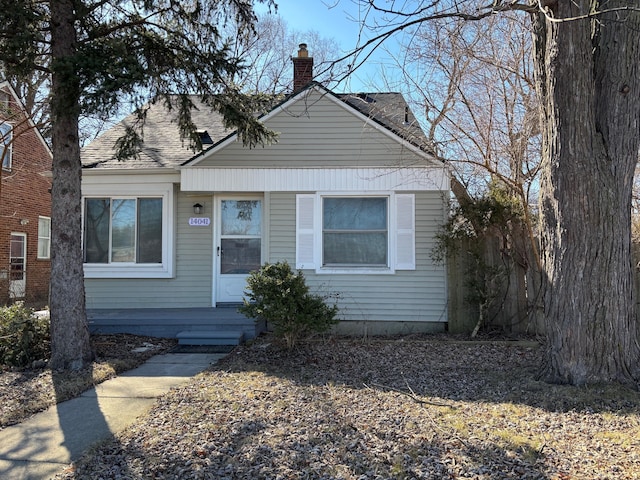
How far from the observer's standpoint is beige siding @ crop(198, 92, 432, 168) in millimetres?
8367

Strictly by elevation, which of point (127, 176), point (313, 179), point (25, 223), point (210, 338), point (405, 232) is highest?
point (127, 176)

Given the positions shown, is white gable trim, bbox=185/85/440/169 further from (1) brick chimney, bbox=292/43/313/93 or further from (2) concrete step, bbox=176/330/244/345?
(2) concrete step, bbox=176/330/244/345

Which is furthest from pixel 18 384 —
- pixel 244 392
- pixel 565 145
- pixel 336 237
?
pixel 565 145

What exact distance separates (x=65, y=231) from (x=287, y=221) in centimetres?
378

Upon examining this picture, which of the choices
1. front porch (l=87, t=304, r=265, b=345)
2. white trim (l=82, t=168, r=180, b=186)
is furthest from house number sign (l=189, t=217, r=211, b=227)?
front porch (l=87, t=304, r=265, b=345)

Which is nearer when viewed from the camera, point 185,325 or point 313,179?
point 185,325

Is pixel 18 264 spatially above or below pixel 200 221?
below

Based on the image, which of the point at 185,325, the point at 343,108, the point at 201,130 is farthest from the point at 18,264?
the point at 343,108

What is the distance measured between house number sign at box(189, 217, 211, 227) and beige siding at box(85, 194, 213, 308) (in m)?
0.09

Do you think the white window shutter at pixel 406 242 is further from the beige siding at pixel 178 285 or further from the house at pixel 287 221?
the beige siding at pixel 178 285

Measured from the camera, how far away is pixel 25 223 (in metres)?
15.2

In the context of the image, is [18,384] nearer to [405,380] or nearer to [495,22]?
[405,380]

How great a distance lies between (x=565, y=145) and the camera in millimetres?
4660

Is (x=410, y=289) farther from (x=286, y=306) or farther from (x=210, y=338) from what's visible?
(x=210, y=338)
